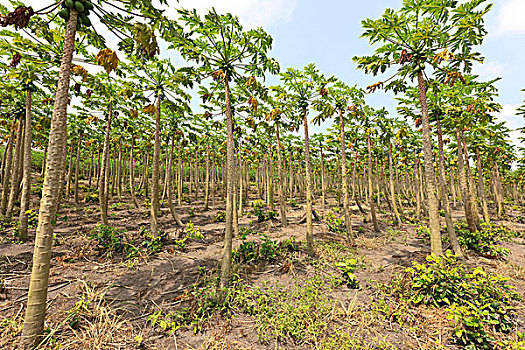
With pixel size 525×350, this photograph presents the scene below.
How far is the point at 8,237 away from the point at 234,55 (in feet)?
46.5

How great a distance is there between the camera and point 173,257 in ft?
31.1

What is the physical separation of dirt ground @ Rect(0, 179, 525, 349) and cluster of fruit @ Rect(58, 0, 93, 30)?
6935 mm

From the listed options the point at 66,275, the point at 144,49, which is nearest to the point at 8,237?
the point at 66,275

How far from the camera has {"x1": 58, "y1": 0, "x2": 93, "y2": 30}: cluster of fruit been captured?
4.28 metres

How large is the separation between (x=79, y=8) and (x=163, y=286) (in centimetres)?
800

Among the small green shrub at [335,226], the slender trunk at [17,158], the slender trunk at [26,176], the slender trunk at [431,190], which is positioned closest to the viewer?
the slender trunk at [431,190]

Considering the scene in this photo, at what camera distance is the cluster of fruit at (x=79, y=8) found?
4281 mm

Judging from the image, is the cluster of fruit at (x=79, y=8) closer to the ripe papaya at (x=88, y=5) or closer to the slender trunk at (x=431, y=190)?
the ripe papaya at (x=88, y=5)

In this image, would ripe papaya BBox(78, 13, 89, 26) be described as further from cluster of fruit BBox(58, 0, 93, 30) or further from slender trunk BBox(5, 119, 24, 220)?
slender trunk BBox(5, 119, 24, 220)

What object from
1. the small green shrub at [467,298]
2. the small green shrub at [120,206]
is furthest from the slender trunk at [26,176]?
the small green shrub at [467,298]

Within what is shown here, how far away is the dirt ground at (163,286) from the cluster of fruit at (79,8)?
22.8 feet

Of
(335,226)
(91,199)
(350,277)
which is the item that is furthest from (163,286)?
(91,199)

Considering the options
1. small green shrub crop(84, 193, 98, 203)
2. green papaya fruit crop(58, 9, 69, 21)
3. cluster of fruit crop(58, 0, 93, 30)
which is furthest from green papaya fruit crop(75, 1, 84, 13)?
small green shrub crop(84, 193, 98, 203)

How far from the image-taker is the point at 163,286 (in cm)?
734
